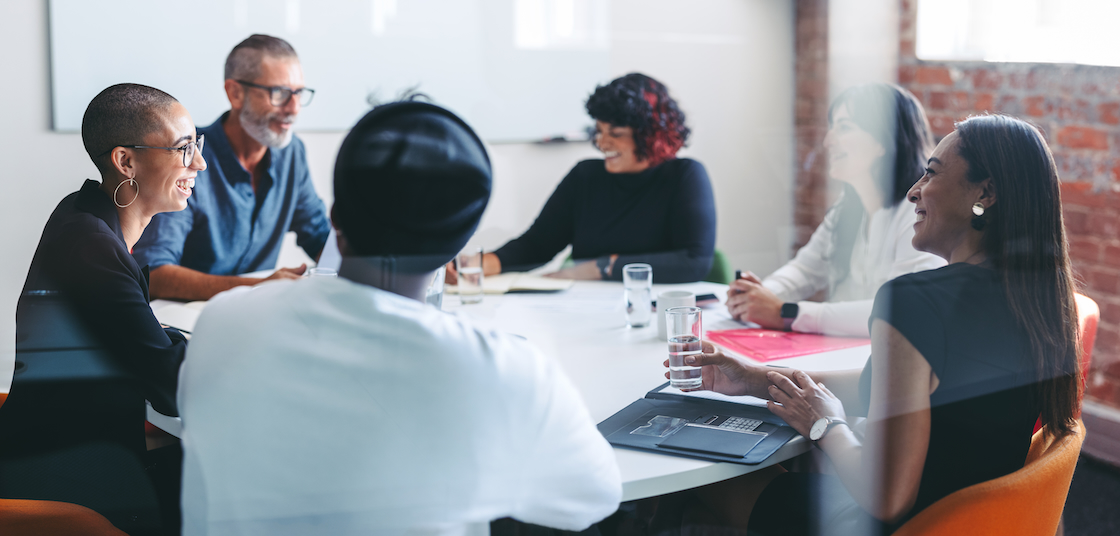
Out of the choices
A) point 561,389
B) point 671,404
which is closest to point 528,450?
point 561,389

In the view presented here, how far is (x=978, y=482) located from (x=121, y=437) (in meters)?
1.12

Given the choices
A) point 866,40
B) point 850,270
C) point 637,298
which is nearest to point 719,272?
point 850,270

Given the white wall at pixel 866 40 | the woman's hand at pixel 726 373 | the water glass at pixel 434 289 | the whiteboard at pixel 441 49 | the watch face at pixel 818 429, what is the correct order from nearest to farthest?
the water glass at pixel 434 289 → the watch face at pixel 818 429 → the woman's hand at pixel 726 373 → the whiteboard at pixel 441 49 → the white wall at pixel 866 40

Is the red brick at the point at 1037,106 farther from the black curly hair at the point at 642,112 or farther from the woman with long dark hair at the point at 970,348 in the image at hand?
the woman with long dark hair at the point at 970,348

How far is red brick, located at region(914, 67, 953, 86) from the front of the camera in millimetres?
2613

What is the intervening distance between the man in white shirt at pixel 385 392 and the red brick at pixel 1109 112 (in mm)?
2166

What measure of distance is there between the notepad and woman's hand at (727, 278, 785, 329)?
0.47 m

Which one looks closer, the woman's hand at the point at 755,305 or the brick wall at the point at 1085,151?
the woman's hand at the point at 755,305

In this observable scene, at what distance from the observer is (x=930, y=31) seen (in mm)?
2623

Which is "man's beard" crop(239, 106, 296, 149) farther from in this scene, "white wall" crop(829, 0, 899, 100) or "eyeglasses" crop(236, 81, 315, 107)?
"white wall" crop(829, 0, 899, 100)

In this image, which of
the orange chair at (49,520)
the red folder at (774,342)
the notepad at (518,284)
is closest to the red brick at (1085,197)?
the red folder at (774,342)

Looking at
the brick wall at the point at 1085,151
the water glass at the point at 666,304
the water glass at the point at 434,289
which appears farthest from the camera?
the brick wall at the point at 1085,151

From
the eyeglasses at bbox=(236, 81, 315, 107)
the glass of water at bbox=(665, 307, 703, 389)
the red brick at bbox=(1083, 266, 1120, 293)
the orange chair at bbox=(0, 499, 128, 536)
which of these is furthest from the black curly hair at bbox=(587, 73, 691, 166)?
the orange chair at bbox=(0, 499, 128, 536)

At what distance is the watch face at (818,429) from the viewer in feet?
3.73
